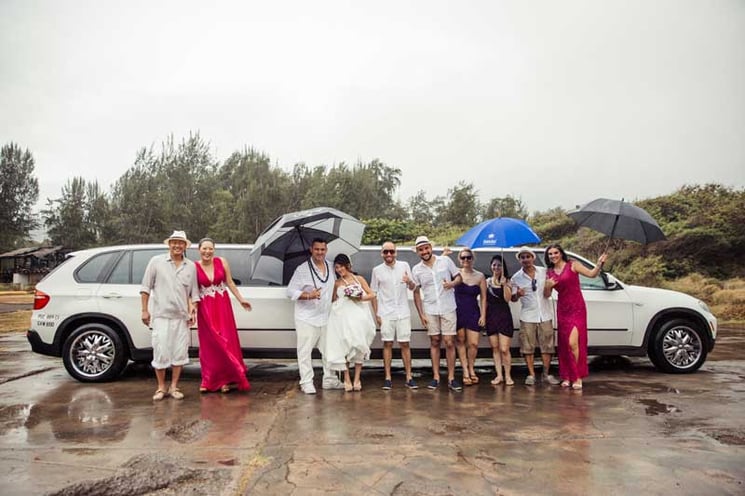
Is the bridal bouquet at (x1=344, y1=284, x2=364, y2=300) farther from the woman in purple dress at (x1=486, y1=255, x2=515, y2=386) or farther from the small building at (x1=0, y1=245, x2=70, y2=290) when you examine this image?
the small building at (x1=0, y1=245, x2=70, y2=290)

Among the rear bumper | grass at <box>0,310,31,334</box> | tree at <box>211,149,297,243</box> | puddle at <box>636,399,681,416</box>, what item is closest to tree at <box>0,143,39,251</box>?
tree at <box>211,149,297,243</box>

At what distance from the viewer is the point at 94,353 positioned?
6.46 metres

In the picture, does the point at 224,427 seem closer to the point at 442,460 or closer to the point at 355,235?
the point at 442,460

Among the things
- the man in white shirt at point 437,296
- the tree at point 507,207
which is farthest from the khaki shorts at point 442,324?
the tree at point 507,207

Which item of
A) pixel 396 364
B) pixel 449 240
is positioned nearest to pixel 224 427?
pixel 396 364

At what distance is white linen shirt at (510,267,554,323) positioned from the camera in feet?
20.3

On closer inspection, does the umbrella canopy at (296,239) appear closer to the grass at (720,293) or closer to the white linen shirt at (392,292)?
the white linen shirt at (392,292)

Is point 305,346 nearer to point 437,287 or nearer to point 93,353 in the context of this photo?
point 437,287

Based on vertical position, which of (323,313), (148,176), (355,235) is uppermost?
(148,176)

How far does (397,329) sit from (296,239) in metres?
1.56

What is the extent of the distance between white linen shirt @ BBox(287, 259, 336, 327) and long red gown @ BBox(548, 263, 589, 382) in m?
2.62

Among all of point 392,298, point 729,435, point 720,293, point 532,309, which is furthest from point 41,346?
point 720,293

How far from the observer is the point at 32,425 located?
4.65 meters

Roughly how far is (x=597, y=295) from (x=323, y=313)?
3.53 m
